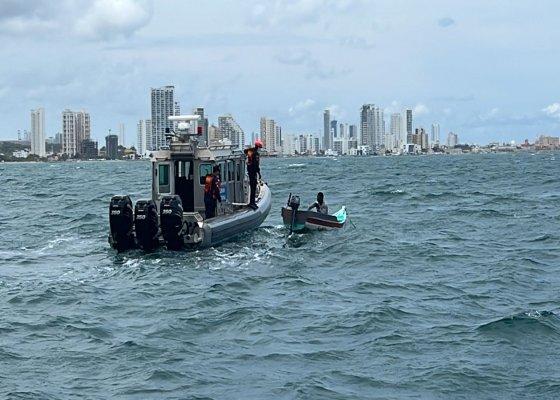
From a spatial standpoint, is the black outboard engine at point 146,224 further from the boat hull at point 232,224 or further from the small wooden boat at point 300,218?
the small wooden boat at point 300,218

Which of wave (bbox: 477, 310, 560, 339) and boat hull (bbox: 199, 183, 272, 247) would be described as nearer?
wave (bbox: 477, 310, 560, 339)

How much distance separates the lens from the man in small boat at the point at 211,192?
27594 mm

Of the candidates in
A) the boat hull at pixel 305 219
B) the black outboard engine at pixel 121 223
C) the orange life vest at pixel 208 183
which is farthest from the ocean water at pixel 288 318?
the orange life vest at pixel 208 183

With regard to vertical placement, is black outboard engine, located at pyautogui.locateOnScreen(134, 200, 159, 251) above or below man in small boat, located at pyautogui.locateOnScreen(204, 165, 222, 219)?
below

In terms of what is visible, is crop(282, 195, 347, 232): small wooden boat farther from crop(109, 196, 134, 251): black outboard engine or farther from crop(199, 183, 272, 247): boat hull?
crop(109, 196, 134, 251): black outboard engine

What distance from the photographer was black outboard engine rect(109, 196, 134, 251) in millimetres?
25344

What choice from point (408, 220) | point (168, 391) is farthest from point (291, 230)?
point (168, 391)

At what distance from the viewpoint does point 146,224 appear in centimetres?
2509

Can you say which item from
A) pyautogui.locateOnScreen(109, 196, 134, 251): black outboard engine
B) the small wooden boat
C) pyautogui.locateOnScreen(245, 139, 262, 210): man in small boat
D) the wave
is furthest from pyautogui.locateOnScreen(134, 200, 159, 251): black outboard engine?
the wave

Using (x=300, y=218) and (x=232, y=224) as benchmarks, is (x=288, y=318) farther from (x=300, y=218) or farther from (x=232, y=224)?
(x=300, y=218)

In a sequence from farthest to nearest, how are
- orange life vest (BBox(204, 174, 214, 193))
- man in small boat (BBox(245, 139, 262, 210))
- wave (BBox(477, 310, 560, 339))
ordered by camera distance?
man in small boat (BBox(245, 139, 262, 210)) → orange life vest (BBox(204, 174, 214, 193)) → wave (BBox(477, 310, 560, 339))

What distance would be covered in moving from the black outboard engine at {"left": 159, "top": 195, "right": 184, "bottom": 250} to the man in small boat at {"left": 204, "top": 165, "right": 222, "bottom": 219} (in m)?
2.38

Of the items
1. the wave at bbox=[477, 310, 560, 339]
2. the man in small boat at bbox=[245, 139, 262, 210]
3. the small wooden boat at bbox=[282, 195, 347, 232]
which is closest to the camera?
the wave at bbox=[477, 310, 560, 339]

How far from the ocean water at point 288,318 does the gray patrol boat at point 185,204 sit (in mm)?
579
